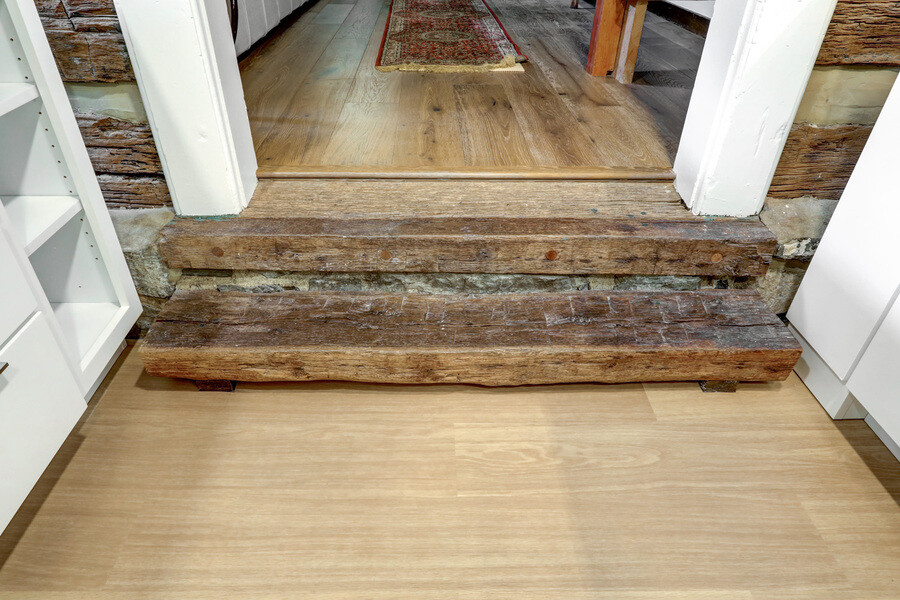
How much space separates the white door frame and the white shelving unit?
0.18 m

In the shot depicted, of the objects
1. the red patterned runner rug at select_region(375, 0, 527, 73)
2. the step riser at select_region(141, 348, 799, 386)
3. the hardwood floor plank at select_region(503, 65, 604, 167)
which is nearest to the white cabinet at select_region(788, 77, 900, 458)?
the step riser at select_region(141, 348, 799, 386)

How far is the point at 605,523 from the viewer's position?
107 cm

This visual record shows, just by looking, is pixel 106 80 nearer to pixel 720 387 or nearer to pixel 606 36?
pixel 720 387

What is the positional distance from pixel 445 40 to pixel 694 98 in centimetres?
202

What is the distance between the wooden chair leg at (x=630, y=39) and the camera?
2.33 m

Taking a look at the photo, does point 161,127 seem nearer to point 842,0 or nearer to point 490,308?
point 490,308

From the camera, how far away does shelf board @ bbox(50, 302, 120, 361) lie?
1.22 meters

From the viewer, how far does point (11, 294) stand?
3.09 ft

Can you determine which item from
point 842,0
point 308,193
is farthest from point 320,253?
point 842,0

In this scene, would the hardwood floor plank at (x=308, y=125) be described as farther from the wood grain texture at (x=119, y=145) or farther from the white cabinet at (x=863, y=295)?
the white cabinet at (x=863, y=295)

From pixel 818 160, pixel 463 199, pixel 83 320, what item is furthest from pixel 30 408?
pixel 818 160

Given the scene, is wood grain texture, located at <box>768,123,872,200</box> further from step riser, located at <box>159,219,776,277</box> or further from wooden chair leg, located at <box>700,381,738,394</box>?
wooden chair leg, located at <box>700,381,738,394</box>

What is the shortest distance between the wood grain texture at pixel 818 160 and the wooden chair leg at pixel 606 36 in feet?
4.44

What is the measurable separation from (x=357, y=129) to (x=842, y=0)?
1.36m
